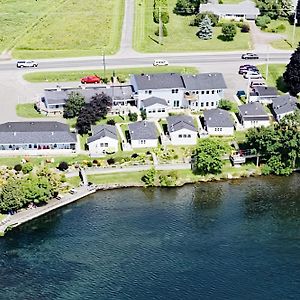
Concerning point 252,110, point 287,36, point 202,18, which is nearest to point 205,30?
point 202,18

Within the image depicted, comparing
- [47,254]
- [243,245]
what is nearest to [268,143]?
[243,245]

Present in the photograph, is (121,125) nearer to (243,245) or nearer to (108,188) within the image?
(108,188)

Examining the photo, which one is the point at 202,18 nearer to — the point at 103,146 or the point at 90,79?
the point at 90,79

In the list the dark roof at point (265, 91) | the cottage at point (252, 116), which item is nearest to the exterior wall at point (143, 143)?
the cottage at point (252, 116)

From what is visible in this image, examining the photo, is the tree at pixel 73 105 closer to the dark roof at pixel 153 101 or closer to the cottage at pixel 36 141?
the cottage at pixel 36 141

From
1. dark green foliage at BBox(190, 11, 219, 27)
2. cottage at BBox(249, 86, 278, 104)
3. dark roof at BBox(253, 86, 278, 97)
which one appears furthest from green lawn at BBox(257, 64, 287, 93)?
dark green foliage at BBox(190, 11, 219, 27)

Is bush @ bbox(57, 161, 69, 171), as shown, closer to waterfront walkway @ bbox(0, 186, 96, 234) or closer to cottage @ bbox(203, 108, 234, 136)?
waterfront walkway @ bbox(0, 186, 96, 234)

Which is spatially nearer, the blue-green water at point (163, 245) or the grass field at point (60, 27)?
the blue-green water at point (163, 245)
